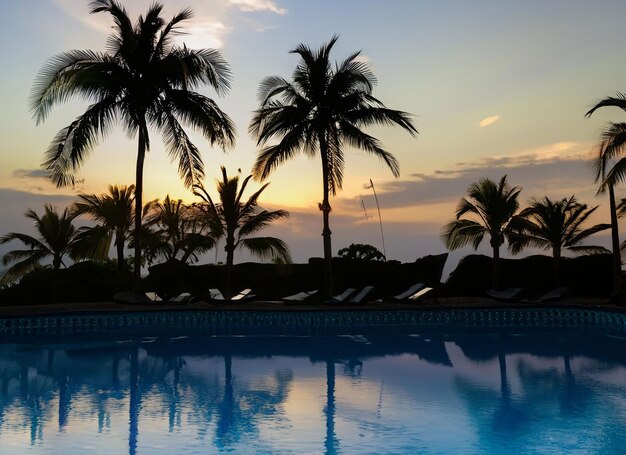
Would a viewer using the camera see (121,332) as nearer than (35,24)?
No

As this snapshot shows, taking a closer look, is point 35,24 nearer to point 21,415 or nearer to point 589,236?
point 21,415

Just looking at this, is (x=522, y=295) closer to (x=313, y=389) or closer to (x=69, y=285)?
(x=313, y=389)

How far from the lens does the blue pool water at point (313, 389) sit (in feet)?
21.0

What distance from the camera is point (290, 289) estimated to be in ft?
72.5

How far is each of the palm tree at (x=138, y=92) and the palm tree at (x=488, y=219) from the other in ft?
30.0

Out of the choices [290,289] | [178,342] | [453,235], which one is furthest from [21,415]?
[453,235]

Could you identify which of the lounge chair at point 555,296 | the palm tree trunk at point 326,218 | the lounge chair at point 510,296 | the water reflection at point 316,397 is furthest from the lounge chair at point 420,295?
the water reflection at point 316,397

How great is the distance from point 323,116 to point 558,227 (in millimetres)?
9104

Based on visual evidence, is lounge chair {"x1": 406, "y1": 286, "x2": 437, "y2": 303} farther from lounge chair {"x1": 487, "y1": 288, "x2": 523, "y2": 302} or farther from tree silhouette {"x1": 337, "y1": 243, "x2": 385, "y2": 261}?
tree silhouette {"x1": 337, "y1": 243, "x2": 385, "y2": 261}

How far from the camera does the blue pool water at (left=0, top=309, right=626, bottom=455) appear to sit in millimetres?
6395

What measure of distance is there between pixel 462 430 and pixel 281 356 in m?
5.82

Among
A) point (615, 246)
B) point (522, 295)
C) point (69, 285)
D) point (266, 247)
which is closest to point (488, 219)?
point (522, 295)

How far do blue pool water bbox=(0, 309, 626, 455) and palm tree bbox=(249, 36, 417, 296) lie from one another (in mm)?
5997

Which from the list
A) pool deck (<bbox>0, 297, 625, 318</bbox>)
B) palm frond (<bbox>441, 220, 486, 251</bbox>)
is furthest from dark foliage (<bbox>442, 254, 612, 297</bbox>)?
pool deck (<bbox>0, 297, 625, 318</bbox>)
